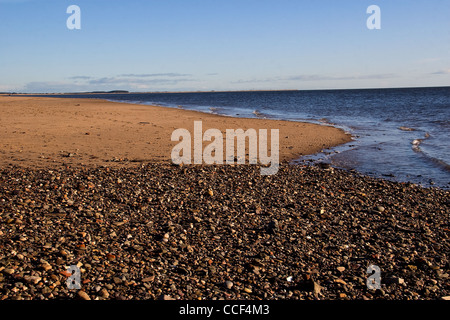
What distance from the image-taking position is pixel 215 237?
7859mm

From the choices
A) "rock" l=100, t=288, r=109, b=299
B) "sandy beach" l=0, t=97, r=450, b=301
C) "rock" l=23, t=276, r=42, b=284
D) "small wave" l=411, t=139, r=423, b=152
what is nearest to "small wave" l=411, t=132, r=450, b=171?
"small wave" l=411, t=139, r=423, b=152

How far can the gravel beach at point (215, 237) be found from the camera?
6.07 m

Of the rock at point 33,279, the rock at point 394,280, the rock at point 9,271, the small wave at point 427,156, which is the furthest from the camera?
the small wave at point 427,156

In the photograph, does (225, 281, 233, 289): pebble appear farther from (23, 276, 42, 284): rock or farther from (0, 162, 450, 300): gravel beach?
(23, 276, 42, 284): rock

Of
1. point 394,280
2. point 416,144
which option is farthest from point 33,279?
point 416,144

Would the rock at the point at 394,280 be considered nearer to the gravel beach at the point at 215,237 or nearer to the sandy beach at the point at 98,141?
the gravel beach at the point at 215,237

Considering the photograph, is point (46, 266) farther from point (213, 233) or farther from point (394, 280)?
point (394, 280)

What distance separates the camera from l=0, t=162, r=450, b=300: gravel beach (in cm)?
607

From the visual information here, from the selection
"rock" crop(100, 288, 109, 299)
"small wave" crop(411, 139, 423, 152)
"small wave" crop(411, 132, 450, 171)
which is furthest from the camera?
"small wave" crop(411, 139, 423, 152)

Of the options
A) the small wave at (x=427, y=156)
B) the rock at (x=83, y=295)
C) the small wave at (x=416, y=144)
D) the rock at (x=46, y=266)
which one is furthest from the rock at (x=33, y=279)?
the small wave at (x=416, y=144)

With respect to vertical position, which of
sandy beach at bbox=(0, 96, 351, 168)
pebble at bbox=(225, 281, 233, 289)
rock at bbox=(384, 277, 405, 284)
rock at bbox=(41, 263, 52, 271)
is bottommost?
rock at bbox=(384, 277, 405, 284)
